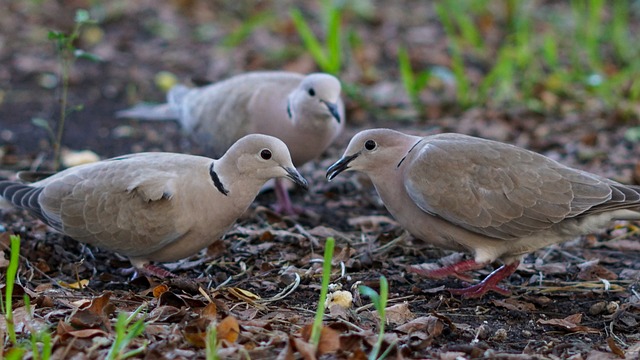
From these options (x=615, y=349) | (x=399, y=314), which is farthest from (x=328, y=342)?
(x=615, y=349)

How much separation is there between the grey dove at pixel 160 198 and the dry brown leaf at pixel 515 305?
1.10 meters

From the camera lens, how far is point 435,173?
421 centimetres

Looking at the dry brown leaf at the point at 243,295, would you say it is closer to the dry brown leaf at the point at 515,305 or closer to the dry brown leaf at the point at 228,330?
the dry brown leaf at the point at 228,330

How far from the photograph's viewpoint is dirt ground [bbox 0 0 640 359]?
11.7 feet

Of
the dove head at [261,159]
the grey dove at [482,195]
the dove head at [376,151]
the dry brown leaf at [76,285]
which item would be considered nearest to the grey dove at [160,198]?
the dove head at [261,159]

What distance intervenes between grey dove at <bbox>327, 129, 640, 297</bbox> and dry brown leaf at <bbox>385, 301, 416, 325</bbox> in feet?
1.36

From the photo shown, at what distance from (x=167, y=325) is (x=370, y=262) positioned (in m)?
1.39

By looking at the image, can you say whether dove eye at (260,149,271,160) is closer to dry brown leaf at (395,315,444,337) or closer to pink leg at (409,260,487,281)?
pink leg at (409,260,487,281)

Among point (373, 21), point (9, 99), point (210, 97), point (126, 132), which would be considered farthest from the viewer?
point (373, 21)

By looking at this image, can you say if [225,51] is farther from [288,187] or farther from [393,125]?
[288,187]

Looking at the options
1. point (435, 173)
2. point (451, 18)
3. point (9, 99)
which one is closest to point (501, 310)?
point (435, 173)

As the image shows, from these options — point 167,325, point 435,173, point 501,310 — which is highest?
point 435,173

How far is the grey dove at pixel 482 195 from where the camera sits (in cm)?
421

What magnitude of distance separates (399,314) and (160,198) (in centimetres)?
125
